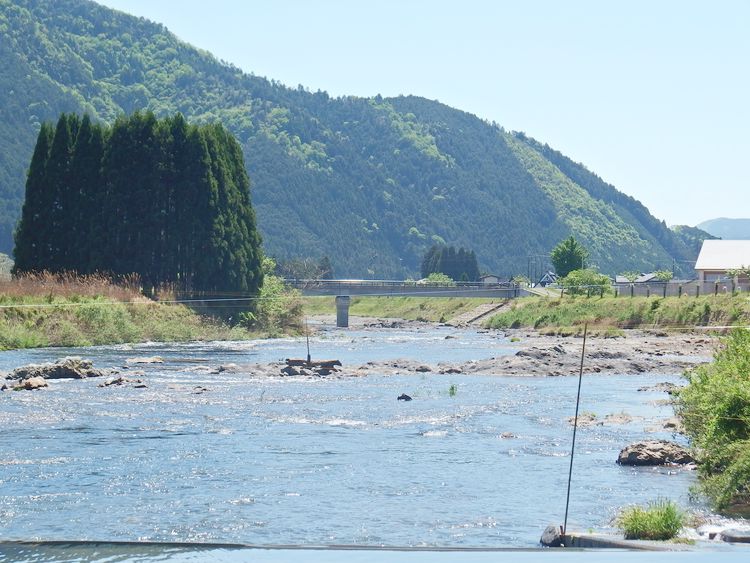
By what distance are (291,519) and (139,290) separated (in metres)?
56.1

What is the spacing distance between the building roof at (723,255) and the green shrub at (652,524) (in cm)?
8883

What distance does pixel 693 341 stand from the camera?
231 ft

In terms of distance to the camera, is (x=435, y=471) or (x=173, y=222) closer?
(x=435, y=471)

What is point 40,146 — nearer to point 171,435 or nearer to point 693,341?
point 693,341

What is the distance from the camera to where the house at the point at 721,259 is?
105750 millimetres

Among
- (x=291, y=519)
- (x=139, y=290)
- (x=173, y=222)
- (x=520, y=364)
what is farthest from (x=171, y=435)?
(x=173, y=222)

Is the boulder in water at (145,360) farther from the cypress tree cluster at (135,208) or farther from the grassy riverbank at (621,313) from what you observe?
the grassy riverbank at (621,313)

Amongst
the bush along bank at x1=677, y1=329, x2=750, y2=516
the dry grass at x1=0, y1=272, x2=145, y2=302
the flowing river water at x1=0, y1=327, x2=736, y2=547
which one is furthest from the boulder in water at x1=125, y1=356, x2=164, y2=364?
the bush along bank at x1=677, y1=329, x2=750, y2=516

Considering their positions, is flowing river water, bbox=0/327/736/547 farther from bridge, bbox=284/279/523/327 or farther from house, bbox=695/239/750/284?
bridge, bbox=284/279/523/327

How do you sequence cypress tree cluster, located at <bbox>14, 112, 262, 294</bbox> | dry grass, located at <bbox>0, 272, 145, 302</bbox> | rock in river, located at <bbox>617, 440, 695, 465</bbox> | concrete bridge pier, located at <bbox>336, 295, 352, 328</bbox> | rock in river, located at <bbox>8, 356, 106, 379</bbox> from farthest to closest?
concrete bridge pier, located at <bbox>336, 295, 352, 328</bbox>
cypress tree cluster, located at <bbox>14, 112, 262, 294</bbox>
dry grass, located at <bbox>0, 272, 145, 302</bbox>
rock in river, located at <bbox>8, 356, 106, 379</bbox>
rock in river, located at <bbox>617, 440, 695, 465</bbox>

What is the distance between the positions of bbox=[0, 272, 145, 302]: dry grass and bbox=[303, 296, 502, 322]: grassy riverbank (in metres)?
50.9

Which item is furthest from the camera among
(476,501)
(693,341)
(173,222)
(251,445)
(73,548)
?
(173,222)

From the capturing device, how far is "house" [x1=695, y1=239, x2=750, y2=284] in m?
106

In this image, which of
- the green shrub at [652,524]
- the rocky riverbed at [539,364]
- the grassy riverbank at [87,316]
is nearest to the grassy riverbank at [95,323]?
the grassy riverbank at [87,316]
